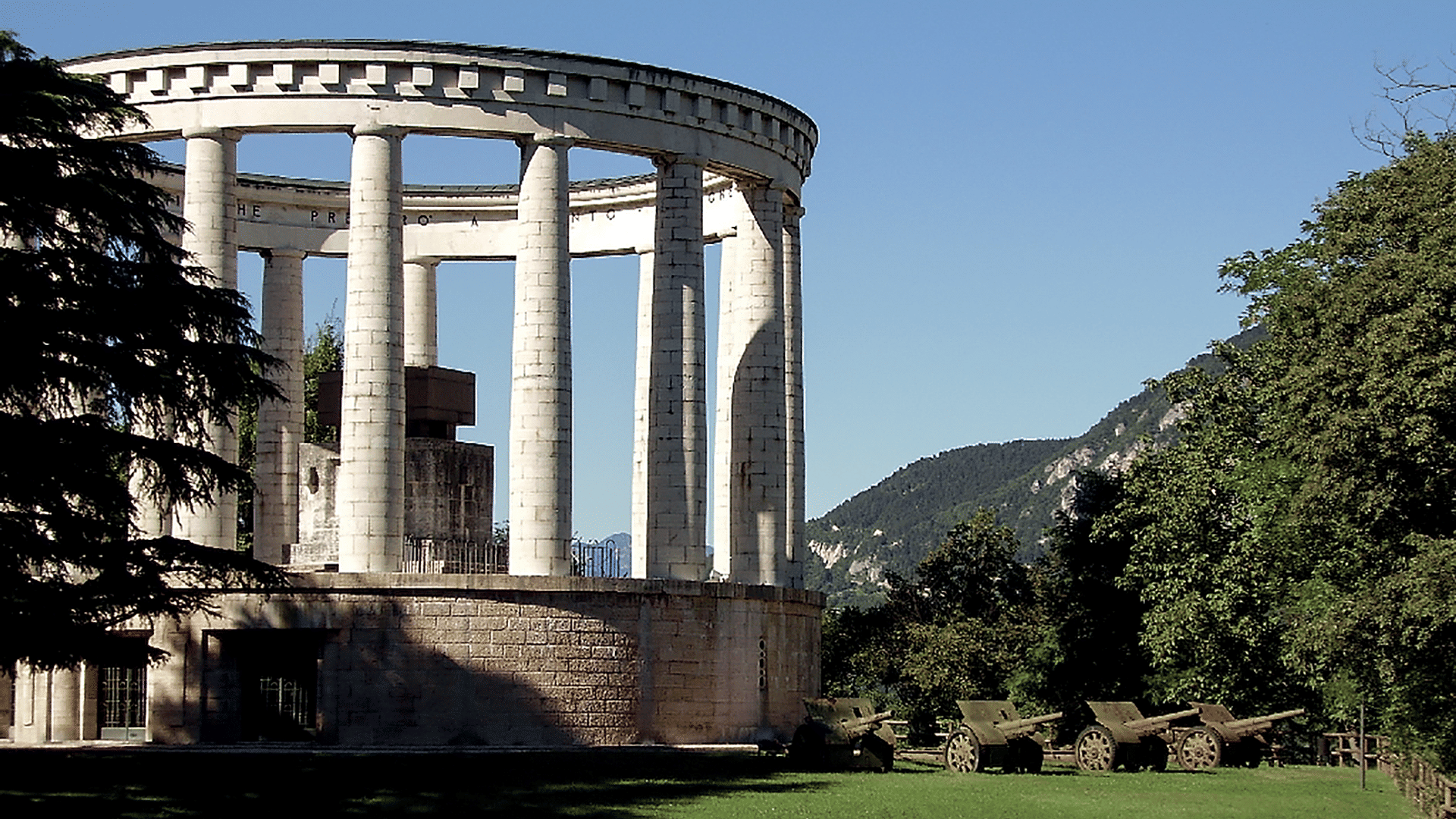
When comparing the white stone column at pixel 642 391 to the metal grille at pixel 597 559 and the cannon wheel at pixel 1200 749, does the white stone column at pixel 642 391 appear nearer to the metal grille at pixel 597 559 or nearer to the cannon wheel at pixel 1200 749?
the metal grille at pixel 597 559

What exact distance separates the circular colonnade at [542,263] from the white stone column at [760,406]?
5 cm

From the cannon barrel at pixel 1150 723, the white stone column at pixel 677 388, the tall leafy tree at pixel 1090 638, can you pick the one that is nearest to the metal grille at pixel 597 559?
the white stone column at pixel 677 388

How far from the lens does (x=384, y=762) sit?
39.7 meters

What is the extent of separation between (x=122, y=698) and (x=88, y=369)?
54.3 ft

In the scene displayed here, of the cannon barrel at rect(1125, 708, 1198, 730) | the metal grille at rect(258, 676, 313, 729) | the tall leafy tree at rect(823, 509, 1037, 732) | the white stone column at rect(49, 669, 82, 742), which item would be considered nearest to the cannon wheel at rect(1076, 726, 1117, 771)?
the cannon barrel at rect(1125, 708, 1198, 730)

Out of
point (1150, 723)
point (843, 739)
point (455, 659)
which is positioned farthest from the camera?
point (1150, 723)

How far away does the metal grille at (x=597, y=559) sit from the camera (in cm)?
4978

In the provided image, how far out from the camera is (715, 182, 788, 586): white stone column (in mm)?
52594

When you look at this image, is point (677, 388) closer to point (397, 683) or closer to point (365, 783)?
point (397, 683)

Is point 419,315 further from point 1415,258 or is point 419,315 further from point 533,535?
point 1415,258

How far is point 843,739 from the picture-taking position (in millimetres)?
44438

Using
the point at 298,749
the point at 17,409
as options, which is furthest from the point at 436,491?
the point at 17,409

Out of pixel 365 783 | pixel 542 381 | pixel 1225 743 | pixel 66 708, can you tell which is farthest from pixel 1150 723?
pixel 66 708

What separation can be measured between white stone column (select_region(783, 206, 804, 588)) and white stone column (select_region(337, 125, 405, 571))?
11212 millimetres
